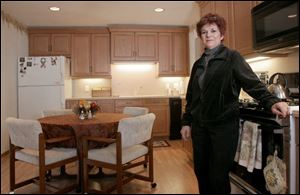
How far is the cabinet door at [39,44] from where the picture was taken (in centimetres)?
309

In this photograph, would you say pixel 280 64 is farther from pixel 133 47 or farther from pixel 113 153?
pixel 133 47

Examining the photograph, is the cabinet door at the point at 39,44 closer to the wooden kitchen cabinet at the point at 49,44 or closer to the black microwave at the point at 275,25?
the wooden kitchen cabinet at the point at 49,44

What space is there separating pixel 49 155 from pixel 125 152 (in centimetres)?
46

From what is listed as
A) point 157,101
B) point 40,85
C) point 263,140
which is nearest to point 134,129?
point 263,140

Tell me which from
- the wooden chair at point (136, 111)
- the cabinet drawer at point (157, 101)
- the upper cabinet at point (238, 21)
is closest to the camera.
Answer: the upper cabinet at point (238, 21)

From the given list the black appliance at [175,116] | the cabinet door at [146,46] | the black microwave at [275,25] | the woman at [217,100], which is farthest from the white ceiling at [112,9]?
the woman at [217,100]

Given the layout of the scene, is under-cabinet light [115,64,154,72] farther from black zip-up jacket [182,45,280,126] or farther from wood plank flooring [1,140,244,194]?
black zip-up jacket [182,45,280,126]

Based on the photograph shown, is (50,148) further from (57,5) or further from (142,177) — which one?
(57,5)

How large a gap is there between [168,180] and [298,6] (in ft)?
3.62

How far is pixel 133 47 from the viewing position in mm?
3137

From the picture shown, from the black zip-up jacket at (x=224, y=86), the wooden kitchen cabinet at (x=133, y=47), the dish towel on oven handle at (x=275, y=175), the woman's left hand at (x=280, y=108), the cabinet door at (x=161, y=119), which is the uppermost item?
the wooden kitchen cabinet at (x=133, y=47)

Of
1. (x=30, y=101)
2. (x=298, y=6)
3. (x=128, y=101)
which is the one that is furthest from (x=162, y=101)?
(x=298, y=6)

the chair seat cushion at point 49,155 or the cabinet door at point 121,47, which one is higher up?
the cabinet door at point 121,47

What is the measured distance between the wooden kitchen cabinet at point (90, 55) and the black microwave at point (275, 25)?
2222 millimetres
